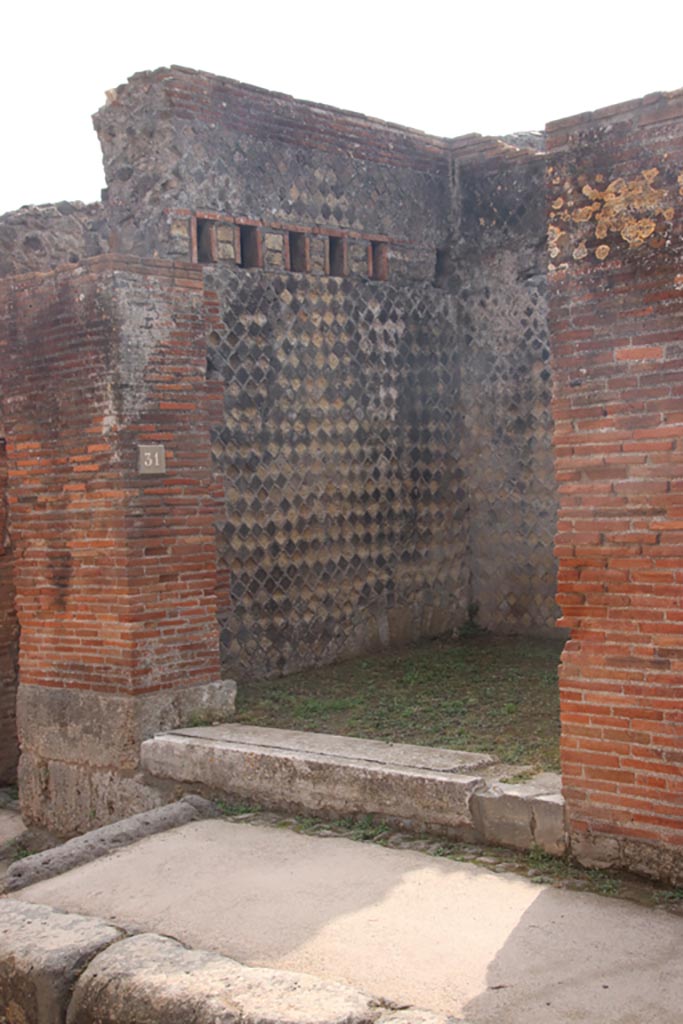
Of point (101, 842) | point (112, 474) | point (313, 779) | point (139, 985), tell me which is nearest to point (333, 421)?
point (112, 474)

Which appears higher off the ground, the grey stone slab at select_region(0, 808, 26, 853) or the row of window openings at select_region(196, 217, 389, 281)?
the row of window openings at select_region(196, 217, 389, 281)

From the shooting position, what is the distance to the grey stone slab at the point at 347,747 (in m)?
5.61

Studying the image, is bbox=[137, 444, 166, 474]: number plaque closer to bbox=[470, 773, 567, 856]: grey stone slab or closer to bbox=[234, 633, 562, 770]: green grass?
bbox=[234, 633, 562, 770]: green grass

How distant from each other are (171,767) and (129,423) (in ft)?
6.75

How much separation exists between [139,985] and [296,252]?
6.05 meters

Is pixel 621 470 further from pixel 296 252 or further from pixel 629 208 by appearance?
pixel 296 252

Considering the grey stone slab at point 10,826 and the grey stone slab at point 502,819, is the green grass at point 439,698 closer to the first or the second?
the grey stone slab at point 502,819

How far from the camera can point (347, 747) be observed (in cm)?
607

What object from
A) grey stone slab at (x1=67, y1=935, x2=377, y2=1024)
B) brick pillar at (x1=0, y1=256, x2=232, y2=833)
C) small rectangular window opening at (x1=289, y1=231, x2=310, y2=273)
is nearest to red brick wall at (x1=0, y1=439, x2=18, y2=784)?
brick pillar at (x1=0, y1=256, x2=232, y2=833)

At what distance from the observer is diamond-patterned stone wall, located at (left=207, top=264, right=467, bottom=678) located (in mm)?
8320

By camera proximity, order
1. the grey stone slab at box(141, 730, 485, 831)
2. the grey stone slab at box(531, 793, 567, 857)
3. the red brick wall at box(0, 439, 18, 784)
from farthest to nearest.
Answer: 1. the red brick wall at box(0, 439, 18, 784)
2. the grey stone slab at box(141, 730, 485, 831)
3. the grey stone slab at box(531, 793, 567, 857)

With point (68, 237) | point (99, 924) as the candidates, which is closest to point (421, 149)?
point (68, 237)

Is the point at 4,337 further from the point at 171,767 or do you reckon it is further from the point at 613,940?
the point at 613,940

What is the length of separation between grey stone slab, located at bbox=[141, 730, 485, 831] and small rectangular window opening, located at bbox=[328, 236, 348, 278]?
4180 mm
